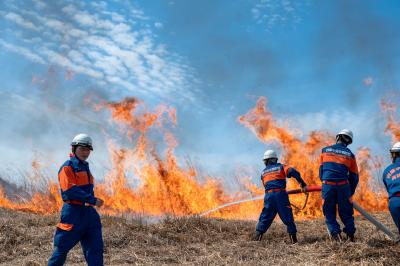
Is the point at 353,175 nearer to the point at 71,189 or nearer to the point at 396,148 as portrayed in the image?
the point at 396,148

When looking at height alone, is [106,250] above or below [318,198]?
below

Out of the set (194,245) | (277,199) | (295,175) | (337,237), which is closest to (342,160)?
(295,175)

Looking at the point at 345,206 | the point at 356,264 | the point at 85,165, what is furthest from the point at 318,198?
the point at 85,165

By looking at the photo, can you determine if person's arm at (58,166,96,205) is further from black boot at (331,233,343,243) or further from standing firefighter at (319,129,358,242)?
black boot at (331,233,343,243)

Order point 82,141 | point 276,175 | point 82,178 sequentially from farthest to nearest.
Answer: point 276,175 < point 82,141 < point 82,178

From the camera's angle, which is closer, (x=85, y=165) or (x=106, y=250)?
(x=85, y=165)

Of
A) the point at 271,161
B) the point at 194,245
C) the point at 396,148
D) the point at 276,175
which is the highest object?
the point at 271,161

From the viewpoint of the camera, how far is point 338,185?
829 centimetres

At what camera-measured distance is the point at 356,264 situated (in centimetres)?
700

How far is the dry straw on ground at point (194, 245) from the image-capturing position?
7531 mm

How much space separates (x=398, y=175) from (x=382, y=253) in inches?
56.5

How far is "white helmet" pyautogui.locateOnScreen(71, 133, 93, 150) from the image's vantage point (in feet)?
19.7

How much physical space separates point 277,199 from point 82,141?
4948 mm

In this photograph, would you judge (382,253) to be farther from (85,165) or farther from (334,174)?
(85,165)
